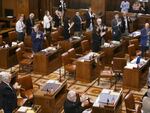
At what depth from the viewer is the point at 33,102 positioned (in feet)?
32.7

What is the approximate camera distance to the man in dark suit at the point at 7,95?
8.81m

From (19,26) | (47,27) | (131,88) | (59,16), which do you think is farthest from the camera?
(59,16)

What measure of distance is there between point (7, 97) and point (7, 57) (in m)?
5.85

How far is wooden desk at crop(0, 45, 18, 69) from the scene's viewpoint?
14.5 m

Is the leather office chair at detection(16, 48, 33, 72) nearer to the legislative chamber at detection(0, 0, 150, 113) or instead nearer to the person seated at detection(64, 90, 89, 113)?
the legislative chamber at detection(0, 0, 150, 113)

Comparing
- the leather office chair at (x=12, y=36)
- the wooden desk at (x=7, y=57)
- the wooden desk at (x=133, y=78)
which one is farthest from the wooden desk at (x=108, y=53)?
the leather office chair at (x=12, y=36)

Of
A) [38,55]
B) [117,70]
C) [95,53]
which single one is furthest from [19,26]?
[117,70]

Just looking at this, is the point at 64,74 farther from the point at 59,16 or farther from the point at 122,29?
the point at 59,16

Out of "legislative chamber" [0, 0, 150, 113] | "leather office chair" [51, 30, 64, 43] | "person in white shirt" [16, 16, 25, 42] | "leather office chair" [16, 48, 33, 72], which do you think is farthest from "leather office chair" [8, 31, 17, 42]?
"leather office chair" [16, 48, 33, 72]

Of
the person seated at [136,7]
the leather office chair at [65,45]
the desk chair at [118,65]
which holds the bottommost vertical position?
the desk chair at [118,65]

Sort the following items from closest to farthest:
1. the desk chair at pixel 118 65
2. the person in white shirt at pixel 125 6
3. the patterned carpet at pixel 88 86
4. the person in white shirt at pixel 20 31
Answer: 1. the patterned carpet at pixel 88 86
2. the desk chair at pixel 118 65
3. the person in white shirt at pixel 20 31
4. the person in white shirt at pixel 125 6

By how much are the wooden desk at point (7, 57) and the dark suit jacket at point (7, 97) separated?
561 centimetres

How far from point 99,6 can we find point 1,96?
46.4ft

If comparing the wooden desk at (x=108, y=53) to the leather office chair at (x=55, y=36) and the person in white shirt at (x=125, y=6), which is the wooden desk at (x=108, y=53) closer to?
the leather office chair at (x=55, y=36)
